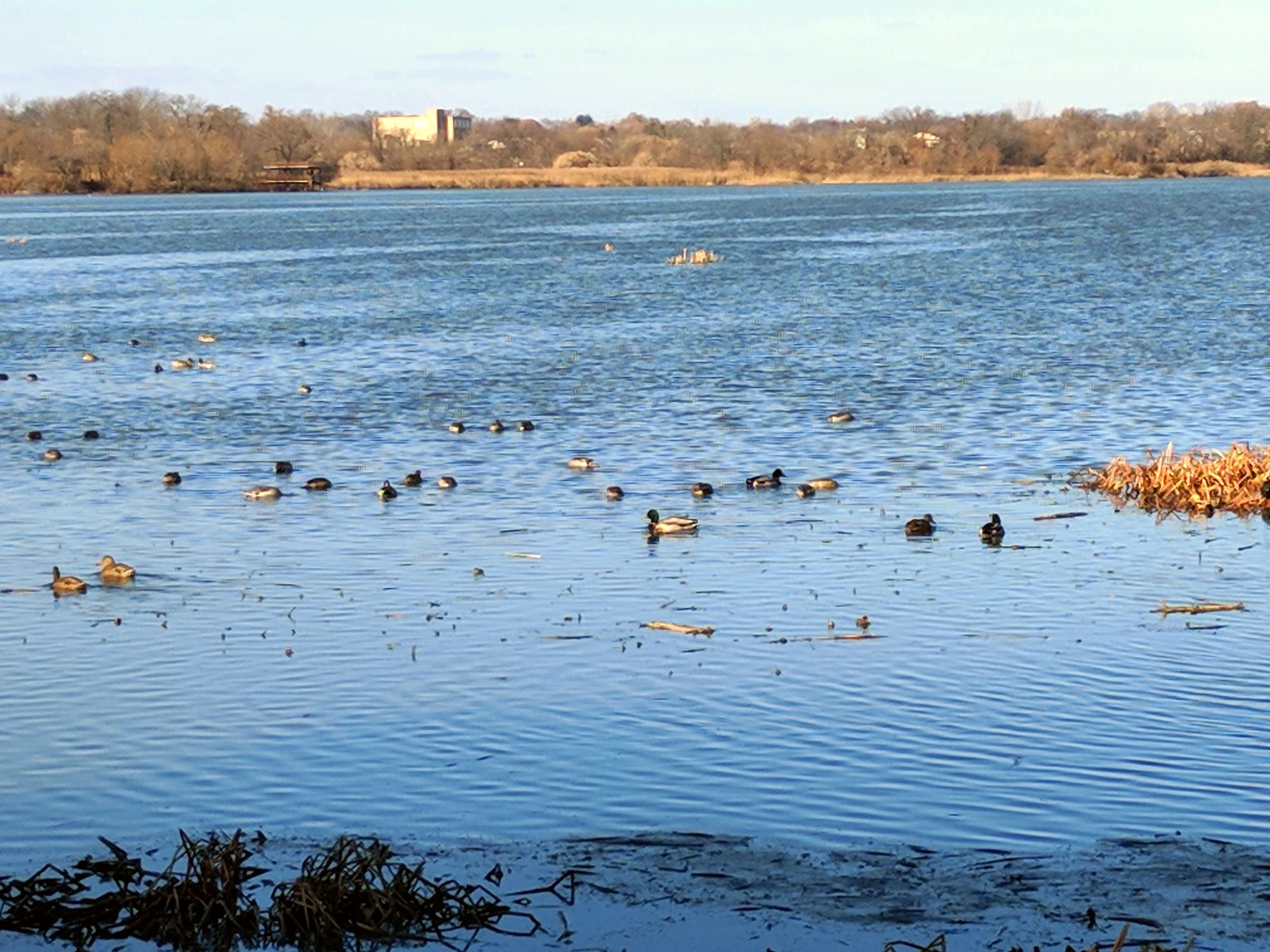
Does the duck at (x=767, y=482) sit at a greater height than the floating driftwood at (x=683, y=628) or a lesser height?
greater

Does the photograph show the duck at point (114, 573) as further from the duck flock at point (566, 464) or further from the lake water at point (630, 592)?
the lake water at point (630, 592)

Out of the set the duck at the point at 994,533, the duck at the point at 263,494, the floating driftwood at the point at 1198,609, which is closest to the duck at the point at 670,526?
the duck at the point at 994,533

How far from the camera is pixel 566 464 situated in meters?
27.5

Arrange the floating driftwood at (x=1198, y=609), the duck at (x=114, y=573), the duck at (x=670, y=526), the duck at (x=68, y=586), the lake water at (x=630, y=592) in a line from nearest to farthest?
the lake water at (x=630, y=592) → the floating driftwood at (x=1198, y=609) → the duck at (x=68, y=586) → the duck at (x=114, y=573) → the duck at (x=670, y=526)

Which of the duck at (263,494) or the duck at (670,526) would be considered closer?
the duck at (670,526)

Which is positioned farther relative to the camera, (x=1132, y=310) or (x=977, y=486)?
(x=1132, y=310)

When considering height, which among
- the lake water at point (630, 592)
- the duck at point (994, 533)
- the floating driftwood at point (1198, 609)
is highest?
the duck at point (994, 533)

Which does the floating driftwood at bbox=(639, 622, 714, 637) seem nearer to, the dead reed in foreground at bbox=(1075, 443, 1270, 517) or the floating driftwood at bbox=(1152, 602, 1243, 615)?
the floating driftwood at bbox=(1152, 602, 1243, 615)

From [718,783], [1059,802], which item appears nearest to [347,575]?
[718,783]

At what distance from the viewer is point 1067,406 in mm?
33000

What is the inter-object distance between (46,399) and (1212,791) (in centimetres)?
2907

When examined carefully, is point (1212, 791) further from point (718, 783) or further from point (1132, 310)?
point (1132, 310)

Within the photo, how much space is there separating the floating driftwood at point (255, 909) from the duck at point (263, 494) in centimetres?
1422

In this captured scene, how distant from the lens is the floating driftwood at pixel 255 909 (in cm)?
1016
